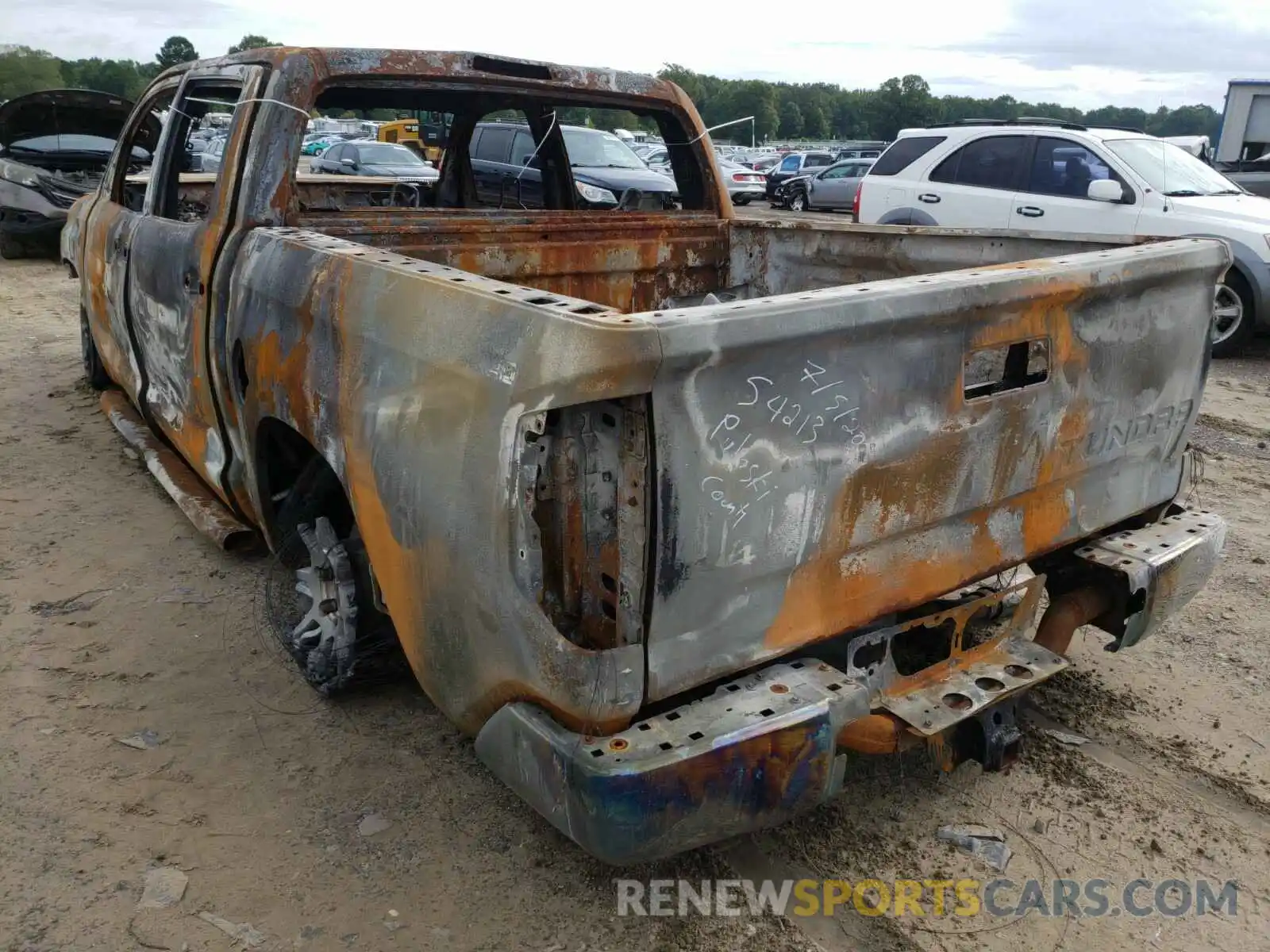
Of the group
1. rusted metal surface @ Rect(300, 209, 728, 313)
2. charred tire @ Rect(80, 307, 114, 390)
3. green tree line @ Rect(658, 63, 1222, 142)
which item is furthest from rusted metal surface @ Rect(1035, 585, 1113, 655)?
green tree line @ Rect(658, 63, 1222, 142)

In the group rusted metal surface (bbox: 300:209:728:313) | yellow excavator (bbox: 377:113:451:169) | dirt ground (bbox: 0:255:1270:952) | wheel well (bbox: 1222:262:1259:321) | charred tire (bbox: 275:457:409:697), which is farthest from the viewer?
wheel well (bbox: 1222:262:1259:321)

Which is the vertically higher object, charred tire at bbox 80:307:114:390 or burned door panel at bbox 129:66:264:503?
burned door panel at bbox 129:66:264:503

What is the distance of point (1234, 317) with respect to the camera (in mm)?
7957

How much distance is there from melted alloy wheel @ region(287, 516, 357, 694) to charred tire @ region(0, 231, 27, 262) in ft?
35.9

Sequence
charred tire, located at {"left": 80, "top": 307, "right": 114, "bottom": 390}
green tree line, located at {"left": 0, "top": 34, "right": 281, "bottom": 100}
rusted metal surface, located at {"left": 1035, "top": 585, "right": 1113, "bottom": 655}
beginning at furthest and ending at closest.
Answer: green tree line, located at {"left": 0, "top": 34, "right": 281, "bottom": 100} < charred tire, located at {"left": 80, "top": 307, "right": 114, "bottom": 390} < rusted metal surface, located at {"left": 1035, "top": 585, "right": 1113, "bottom": 655}

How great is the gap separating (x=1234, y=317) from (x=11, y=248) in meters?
12.8

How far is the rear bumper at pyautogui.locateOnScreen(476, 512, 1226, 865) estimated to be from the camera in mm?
1845

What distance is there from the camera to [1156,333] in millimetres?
2576

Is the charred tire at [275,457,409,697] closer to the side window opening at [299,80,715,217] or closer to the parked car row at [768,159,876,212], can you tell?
the side window opening at [299,80,715,217]

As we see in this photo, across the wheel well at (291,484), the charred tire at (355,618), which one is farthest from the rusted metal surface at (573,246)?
the charred tire at (355,618)

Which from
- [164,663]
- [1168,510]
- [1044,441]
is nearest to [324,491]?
[164,663]

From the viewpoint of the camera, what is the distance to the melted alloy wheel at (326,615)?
282cm

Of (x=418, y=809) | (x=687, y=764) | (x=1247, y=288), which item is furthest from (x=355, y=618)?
(x=1247, y=288)

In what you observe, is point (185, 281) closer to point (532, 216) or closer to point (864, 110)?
point (532, 216)
